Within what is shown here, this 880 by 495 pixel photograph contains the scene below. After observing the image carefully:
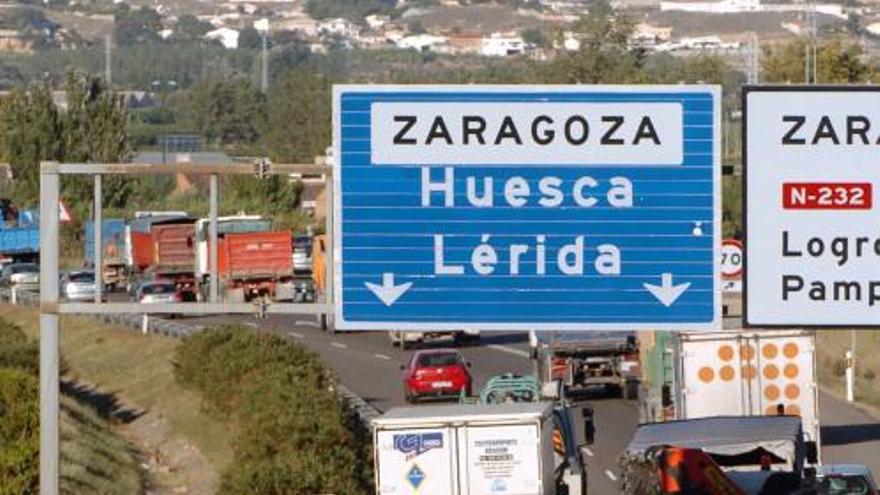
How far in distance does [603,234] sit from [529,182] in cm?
62

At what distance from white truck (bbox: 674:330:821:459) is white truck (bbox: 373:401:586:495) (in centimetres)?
595

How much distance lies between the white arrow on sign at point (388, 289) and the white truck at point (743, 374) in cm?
1932

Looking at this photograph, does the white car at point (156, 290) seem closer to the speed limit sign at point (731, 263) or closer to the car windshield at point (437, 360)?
the car windshield at point (437, 360)

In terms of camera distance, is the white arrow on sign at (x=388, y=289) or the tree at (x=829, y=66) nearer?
the white arrow on sign at (x=388, y=289)

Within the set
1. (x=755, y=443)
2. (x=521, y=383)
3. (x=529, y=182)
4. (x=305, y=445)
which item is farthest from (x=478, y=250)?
(x=521, y=383)

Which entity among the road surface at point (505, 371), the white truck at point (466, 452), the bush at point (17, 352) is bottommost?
the road surface at point (505, 371)

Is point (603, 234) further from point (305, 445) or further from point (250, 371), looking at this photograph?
point (250, 371)

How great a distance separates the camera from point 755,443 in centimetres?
2533

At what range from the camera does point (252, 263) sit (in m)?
43.8

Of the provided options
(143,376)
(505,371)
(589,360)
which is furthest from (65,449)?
(505,371)

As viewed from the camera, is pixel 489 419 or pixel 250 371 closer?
pixel 489 419

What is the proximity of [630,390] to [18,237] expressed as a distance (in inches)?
1777

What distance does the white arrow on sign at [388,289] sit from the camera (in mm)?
15289

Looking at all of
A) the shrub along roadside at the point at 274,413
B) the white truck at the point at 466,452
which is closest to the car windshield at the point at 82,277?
the shrub along roadside at the point at 274,413
